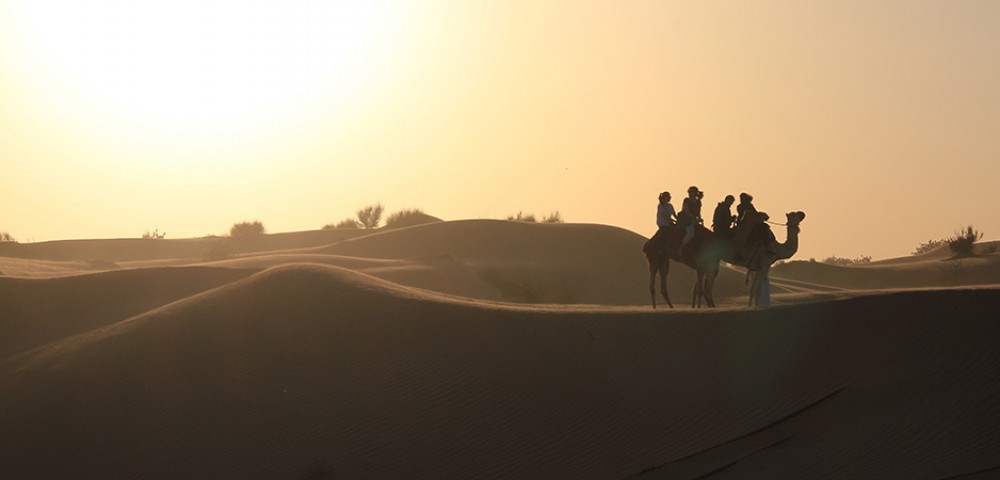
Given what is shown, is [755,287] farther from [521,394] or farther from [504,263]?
[504,263]

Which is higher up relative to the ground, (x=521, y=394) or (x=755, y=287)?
(x=755, y=287)

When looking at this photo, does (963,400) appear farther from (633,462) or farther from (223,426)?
(223,426)

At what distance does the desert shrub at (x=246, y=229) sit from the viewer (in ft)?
257

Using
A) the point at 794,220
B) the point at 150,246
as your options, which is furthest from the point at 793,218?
the point at 150,246

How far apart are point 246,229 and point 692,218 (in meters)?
57.2

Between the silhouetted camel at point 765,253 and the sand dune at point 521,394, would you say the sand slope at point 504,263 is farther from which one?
the sand dune at point 521,394

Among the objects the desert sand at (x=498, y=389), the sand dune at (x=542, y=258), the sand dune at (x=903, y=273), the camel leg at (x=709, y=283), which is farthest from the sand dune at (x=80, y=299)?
the sand dune at (x=903, y=273)

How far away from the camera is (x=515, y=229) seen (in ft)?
183

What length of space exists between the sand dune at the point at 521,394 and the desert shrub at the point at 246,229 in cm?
5517

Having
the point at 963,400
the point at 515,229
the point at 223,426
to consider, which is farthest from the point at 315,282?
the point at 515,229

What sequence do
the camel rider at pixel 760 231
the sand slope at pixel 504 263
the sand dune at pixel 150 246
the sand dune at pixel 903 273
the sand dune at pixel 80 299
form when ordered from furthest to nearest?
1. the sand dune at pixel 150 246
2. the sand dune at pixel 903 273
3. the sand slope at pixel 504 263
4. the sand dune at pixel 80 299
5. the camel rider at pixel 760 231

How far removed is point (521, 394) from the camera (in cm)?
1858

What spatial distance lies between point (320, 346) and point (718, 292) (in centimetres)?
2461

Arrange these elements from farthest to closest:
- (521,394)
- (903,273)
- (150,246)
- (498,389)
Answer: (150,246), (903,273), (498,389), (521,394)
